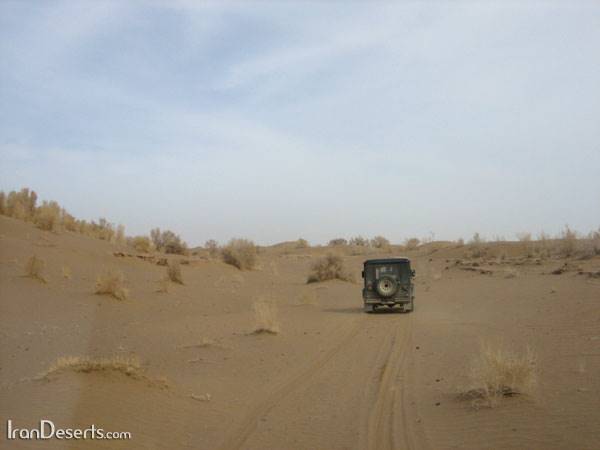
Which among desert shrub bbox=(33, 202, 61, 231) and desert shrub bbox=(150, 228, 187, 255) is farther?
desert shrub bbox=(150, 228, 187, 255)

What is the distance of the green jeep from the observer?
943 inches

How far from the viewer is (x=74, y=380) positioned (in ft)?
32.1

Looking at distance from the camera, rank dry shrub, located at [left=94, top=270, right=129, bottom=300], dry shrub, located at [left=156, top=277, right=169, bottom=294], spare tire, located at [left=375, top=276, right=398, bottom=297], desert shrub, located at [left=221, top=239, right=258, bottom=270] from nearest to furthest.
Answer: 1. dry shrub, located at [left=94, top=270, right=129, bottom=300]
2. spare tire, located at [left=375, top=276, right=398, bottom=297]
3. dry shrub, located at [left=156, top=277, right=169, bottom=294]
4. desert shrub, located at [left=221, top=239, right=258, bottom=270]

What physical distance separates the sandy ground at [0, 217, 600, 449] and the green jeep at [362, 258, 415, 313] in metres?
0.84

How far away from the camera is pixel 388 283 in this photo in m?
24.0

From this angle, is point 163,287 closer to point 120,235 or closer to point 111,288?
point 111,288

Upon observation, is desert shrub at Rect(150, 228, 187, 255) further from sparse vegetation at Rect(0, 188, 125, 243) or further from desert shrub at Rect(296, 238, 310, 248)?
desert shrub at Rect(296, 238, 310, 248)

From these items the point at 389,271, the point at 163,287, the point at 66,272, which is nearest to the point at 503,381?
the point at 389,271

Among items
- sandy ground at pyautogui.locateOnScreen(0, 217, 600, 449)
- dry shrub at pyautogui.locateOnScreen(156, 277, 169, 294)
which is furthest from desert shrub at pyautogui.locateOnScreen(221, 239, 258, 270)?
dry shrub at pyautogui.locateOnScreen(156, 277, 169, 294)

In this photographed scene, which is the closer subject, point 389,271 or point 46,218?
point 389,271

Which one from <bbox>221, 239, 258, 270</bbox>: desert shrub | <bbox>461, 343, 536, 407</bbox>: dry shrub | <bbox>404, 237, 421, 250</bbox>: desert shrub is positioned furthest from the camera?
<bbox>404, 237, 421, 250</bbox>: desert shrub

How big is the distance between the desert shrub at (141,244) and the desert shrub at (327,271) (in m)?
11.5

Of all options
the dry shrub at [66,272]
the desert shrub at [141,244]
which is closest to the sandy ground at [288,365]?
the dry shrub at [66,272]

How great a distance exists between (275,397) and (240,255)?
33408 millimetres
